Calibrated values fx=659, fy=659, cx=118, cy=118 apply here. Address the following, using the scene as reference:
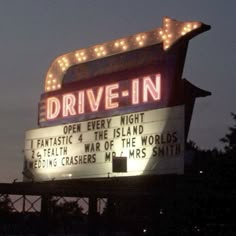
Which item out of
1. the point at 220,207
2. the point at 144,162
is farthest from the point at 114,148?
the point at 220,207

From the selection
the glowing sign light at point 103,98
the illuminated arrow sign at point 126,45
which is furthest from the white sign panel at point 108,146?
the illuminated arrow sign at point 126,45

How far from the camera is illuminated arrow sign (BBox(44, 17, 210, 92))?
1827 cm

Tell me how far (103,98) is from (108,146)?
5.64ft

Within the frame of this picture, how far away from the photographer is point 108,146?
19281mm

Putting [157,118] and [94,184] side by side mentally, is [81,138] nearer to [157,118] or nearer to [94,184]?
[94,184]

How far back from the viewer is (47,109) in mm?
21766

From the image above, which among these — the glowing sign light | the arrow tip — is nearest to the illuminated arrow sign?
the arrow tip

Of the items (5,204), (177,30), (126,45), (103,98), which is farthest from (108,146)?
(5,204)

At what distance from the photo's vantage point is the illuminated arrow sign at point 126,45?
1827cm

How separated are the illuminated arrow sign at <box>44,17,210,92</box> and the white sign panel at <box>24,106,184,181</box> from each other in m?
1.90

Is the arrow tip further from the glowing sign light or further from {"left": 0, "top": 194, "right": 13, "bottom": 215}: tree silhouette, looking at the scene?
{"left": 0, "top": 194, "right": 13, "bottom": 215}: tree silhouette

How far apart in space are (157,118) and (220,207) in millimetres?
5391

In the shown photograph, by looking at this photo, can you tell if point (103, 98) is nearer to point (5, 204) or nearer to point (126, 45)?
point (126, 45)

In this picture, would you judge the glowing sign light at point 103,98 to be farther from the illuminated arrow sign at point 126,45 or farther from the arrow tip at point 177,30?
the arrow tip at point 177,30
